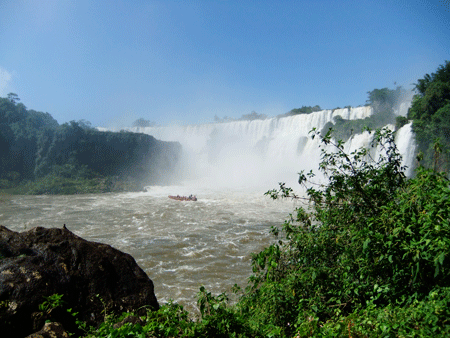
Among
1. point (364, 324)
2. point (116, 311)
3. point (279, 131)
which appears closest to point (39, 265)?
point (116, 311)

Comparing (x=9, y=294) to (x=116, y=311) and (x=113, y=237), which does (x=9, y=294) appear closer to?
(x=116, y=311)

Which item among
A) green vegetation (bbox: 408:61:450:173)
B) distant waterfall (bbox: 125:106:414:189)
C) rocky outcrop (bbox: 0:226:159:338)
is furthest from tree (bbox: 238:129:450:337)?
distant waterfall (bbox: 125:106:414:189)

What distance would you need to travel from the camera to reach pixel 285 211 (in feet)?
57.5

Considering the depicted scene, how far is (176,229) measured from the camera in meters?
13.3

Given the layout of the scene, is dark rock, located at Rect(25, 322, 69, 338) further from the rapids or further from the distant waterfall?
the distant waterfall

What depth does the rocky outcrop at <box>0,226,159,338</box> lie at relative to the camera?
2562 millimetres

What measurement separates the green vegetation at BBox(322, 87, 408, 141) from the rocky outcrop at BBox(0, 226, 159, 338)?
22.9 meters

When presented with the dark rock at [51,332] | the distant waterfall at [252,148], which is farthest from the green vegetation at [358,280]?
the distant waterfall at [252,148]

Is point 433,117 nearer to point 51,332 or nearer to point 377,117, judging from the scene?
point 377,117

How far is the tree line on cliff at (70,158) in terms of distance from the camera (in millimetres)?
29406

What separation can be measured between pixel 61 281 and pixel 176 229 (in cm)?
1045

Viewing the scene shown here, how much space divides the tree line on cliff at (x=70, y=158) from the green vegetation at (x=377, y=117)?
2282 cm

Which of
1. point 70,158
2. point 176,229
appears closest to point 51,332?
point 176,229

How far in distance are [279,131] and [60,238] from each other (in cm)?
3607
